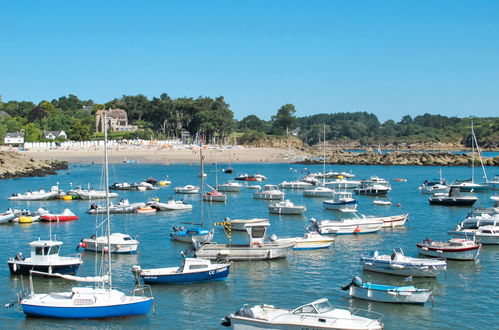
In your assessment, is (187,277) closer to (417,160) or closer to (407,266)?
(407,266)

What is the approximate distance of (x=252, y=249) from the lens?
3781 centimetres

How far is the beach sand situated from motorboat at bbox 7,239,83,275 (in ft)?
372

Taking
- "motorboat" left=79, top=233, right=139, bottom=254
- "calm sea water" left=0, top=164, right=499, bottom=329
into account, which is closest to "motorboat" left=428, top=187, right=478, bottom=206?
"calm sea water" left=0, top=164, right=499, bottom=329

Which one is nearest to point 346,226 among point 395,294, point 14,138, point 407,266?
point 407,266

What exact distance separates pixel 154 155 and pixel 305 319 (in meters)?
143

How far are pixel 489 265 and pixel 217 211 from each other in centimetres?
3228

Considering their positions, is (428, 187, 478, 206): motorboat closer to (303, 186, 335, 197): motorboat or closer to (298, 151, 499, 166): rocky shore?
(303, 186, 335, 197): motorboat

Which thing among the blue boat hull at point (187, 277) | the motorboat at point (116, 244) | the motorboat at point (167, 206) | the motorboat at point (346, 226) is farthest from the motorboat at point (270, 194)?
the blue boat hull at point (187, 277)

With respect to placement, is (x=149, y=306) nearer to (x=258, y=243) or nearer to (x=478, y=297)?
(x=258, y=243)

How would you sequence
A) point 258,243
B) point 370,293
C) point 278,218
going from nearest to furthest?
point 370,293 < point 258,243 < point 278,218

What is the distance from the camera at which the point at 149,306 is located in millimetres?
27562

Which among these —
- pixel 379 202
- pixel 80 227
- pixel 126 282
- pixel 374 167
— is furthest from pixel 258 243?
pixel 374 167

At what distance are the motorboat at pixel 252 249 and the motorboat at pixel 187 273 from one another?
3886 millimetres

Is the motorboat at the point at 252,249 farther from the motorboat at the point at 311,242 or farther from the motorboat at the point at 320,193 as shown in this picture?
the motorboat at the point at 320,193
